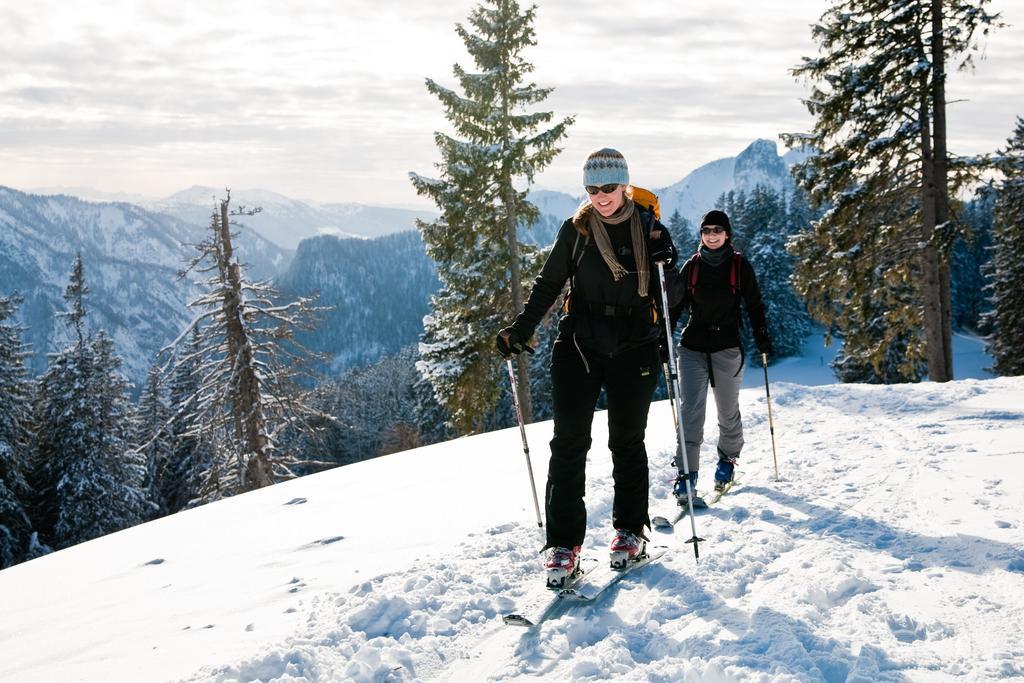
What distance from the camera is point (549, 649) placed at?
134 inches

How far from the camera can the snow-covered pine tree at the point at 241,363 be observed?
19.5m

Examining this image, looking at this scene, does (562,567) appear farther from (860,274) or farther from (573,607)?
(860,274)

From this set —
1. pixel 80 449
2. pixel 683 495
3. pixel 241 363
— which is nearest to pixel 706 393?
pixel 683 495

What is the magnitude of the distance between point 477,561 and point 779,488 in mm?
2982

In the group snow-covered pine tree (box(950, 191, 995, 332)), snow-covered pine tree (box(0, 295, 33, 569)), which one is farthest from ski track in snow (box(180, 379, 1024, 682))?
snow-covered pine tree (box(950, 191, 995, 332))

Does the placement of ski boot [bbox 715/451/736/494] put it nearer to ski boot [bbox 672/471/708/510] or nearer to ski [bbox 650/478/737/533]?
ski [bbox 650/478/737/533]

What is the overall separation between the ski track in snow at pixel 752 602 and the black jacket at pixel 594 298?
1525 millimetres

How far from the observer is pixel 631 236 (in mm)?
4152

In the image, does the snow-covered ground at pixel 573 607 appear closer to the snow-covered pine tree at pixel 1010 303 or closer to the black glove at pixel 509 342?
the black glove at pixel 509 342

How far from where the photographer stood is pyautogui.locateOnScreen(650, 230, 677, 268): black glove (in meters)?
4.15

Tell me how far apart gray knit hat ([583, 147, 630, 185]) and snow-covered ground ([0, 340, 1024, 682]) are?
245 centimetres

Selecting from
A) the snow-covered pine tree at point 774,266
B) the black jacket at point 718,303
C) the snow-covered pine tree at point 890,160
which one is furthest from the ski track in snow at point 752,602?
the snow-covered pine tree at point 774,266

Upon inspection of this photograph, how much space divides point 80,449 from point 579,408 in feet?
103

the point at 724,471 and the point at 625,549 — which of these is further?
the point at 724,471
